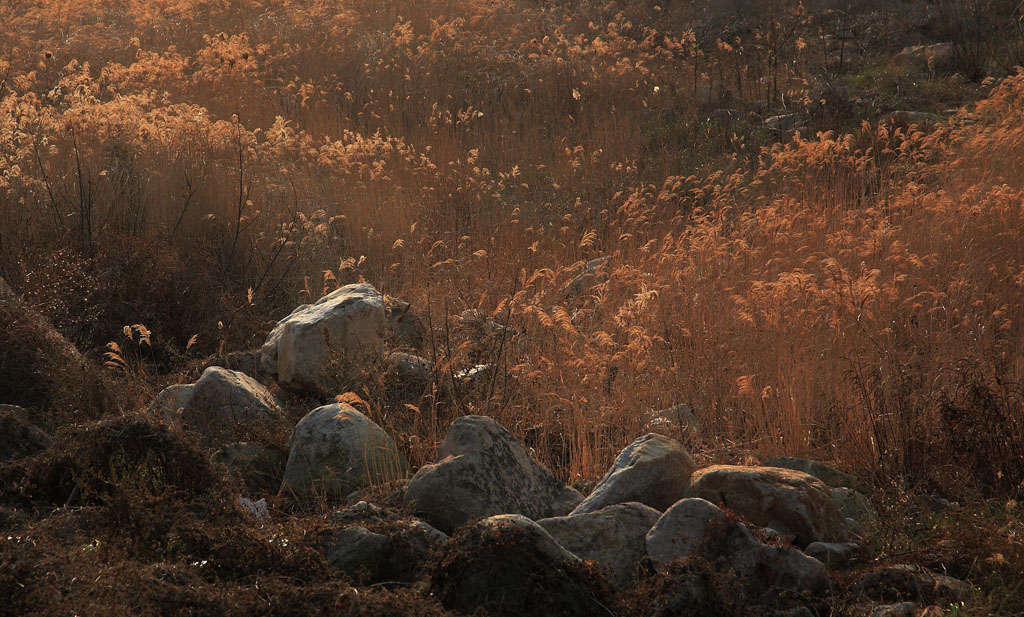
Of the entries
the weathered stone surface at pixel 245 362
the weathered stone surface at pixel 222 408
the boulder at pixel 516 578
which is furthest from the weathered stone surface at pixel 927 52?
the boulder at pixel 516 578

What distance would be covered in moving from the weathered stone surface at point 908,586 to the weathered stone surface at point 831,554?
0.22 meters

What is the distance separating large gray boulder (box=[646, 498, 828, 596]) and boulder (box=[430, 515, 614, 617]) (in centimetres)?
32

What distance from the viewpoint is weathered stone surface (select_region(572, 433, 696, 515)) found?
3389 mm

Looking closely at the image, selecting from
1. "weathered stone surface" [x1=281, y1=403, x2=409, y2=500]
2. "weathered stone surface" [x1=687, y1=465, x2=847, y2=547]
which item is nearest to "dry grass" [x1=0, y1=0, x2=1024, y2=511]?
"weathered stone surface" [x1=281, y1=403, x2=409, y2=500]

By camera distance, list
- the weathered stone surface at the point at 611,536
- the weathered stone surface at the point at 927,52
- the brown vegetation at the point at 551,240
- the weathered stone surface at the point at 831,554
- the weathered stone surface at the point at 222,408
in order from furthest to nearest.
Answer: the weathered stone surface at the point at 927,52 < the weathered stone surface at the point at 222,408 < the brown vegetation at the point at 551,240 < the weathered stone surface at the point at 831,554 < the weathered stone surface at the point at 611,536

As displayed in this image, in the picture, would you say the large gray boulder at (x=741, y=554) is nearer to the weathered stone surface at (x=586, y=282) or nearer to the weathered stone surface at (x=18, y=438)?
the weathered stone surface at (x=18, y=438)

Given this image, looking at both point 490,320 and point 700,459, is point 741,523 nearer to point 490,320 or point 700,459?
point 700,459

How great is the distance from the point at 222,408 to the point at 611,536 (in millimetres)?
2226

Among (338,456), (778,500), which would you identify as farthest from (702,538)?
(338,456)

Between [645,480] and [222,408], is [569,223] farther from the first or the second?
[645,480]

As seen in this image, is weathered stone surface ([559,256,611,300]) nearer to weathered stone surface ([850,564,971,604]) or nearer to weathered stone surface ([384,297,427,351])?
weathered stone surface ([384,297,427,351])

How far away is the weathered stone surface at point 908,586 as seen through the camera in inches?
109

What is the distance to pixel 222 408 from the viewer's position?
4.35 m

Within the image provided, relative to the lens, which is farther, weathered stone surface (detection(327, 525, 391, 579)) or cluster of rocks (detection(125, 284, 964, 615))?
weathered stone surface (detection(327, 525, 391, 579))
